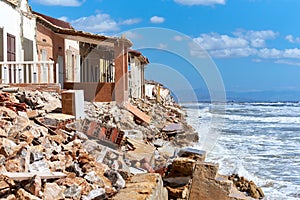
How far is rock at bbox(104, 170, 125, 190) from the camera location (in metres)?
6.66

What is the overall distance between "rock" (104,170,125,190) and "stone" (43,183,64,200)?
118 cm

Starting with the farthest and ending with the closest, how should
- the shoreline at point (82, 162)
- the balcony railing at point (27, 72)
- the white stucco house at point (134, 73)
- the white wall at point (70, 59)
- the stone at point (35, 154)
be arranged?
the white stucco house at point (134, 73)
the white wall at point (70, 59)
the balcony railing at point (27, 72)
the stone at point (35, 154)
the shoreline at point (82, 162)

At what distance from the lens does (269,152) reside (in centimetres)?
1886

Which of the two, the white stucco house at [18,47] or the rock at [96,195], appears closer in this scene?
the rock at [96,195]

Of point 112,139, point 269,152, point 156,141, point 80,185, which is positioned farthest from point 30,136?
point 269,152

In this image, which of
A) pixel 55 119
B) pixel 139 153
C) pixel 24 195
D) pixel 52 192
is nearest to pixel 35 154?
pixel 52 192

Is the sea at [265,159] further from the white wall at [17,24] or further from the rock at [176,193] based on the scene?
the white wall at [17,24]

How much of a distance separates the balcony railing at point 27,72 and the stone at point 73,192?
8.18 meters

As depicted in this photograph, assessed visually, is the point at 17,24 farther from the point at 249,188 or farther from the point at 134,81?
the point at 134,81

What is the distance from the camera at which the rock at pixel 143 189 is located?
4.22m

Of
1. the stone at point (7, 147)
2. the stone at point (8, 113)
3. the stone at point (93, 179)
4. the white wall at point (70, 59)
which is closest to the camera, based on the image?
the stone at point (7, 147)

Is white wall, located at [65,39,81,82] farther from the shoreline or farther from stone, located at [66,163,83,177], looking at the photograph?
stone, located at [66,163,83,177]

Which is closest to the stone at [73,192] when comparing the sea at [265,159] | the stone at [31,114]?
the stone at [31,114]

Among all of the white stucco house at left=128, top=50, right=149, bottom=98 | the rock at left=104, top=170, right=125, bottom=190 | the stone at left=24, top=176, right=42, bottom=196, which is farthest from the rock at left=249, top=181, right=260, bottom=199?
the white stucco house at left=128, top=50, right=149, bottom=98
